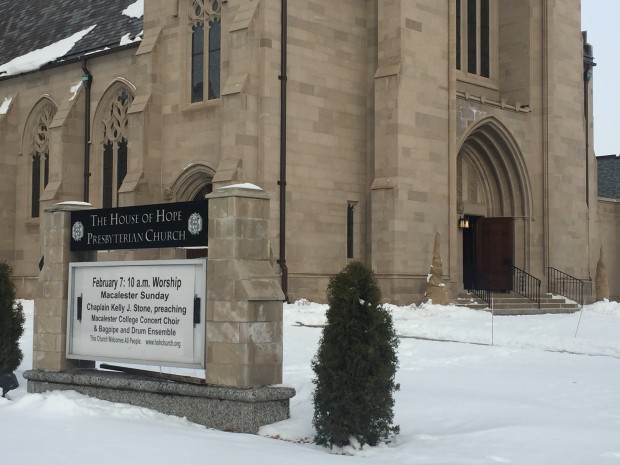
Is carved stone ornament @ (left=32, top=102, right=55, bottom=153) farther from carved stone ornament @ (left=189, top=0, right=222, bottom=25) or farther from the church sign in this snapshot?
the church sign

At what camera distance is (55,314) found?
13.1m

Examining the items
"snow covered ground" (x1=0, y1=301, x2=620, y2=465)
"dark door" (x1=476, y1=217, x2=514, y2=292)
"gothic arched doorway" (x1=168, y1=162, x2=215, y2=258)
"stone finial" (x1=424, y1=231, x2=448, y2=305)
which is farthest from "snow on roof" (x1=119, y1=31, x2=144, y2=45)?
"snow covered ground" (x1=0, y1=301, x2=620, y2=465)

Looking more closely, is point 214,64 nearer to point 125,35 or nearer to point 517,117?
point 125,35

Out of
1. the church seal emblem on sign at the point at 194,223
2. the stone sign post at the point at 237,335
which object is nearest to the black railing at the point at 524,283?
the stone sign post at the point at 237,335

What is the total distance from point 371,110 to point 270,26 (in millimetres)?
4179

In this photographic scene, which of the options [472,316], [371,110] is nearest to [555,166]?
[371,110]

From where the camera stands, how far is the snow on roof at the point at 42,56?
114 feet

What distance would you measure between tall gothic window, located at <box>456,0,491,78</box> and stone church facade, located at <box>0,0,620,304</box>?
0.07m

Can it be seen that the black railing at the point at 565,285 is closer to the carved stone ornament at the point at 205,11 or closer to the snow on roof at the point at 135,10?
the carved stone ornament at the point at 205,11

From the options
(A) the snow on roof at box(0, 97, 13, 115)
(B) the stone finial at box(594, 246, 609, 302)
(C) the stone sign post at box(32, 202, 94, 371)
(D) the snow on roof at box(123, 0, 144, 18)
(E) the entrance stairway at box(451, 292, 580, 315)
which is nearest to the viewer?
(C) the stone sign post at box(32, 202, 94, 371)

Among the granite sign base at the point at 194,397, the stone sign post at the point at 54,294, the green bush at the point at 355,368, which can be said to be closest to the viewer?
the green bush at the point at 355,368

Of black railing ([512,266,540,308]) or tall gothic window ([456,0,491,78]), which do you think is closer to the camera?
black railing ([512,266,540,308])

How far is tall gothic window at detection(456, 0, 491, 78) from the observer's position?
32156mm

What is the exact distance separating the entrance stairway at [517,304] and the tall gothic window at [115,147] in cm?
1157
